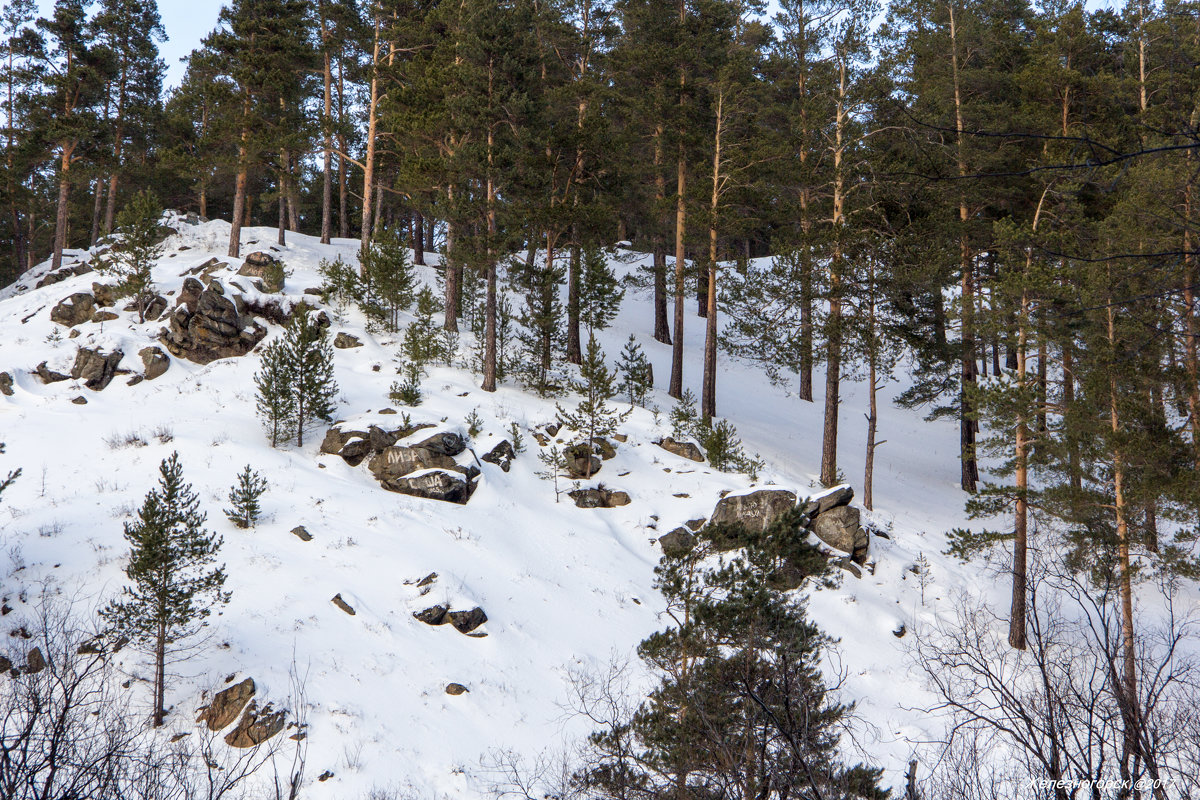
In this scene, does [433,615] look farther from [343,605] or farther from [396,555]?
[396,555]

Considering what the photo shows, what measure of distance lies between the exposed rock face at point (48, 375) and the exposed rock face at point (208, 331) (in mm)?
2656

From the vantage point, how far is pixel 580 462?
55.1 feet

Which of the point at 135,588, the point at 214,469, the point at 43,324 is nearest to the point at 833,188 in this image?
the point at 214,469

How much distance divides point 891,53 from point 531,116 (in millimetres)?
10751

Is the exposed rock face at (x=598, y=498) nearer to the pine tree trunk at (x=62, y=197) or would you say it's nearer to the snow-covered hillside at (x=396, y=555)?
the snow-covered hillside at (x=396, y=555)

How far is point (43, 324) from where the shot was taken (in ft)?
→ 67.6

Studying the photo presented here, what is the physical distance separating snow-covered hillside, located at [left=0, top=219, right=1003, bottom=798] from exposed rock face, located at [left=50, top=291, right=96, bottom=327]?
0.38 m

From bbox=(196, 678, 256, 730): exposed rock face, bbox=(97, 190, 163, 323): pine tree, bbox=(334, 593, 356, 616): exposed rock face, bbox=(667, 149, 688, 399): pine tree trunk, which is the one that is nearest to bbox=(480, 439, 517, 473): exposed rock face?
bbox=(334, 593, 356, 616): exposed rock face

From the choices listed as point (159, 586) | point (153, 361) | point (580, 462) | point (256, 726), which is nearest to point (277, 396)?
point (159, 586)

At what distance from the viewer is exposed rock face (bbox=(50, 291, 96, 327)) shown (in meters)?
20.8

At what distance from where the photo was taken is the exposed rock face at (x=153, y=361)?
62.2ft

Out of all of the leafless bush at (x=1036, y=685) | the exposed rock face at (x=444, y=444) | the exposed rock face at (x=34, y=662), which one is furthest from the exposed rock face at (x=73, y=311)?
the leafless bush at (x=1036, y=685)

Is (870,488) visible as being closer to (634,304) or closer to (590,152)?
(590,152)

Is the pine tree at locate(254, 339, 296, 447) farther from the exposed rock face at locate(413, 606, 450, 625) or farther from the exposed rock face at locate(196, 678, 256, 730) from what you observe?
the exposed rock face at locate(196, 678, 256, 730)
